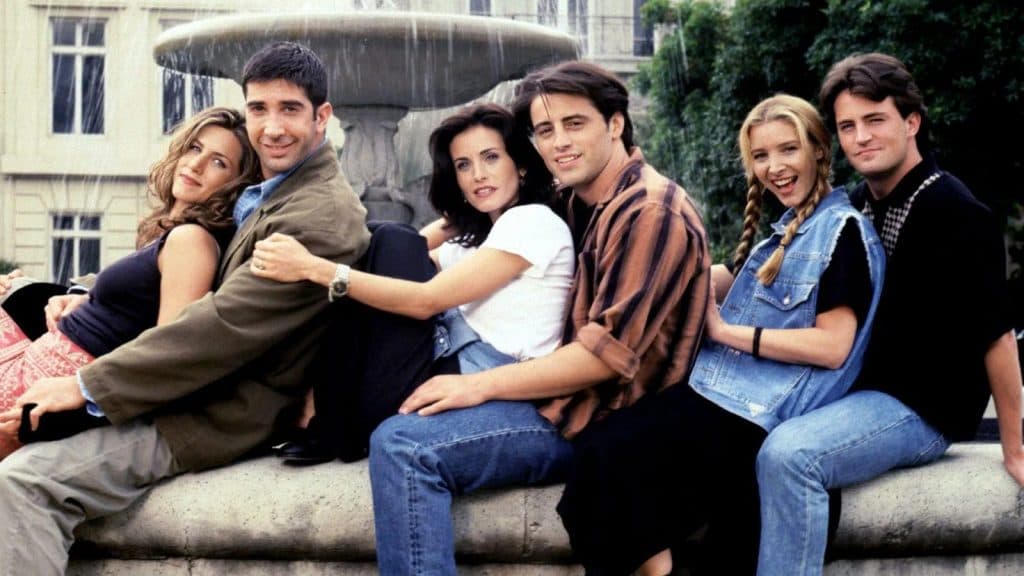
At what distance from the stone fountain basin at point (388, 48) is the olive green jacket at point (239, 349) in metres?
3.47

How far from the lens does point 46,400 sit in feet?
10.6

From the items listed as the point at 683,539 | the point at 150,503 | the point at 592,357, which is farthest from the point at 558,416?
the point at 150,503

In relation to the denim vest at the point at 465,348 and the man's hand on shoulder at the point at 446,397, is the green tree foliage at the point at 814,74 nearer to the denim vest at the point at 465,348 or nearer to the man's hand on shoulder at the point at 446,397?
the denim vest at the point at 465,348

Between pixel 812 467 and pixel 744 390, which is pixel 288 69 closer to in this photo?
pixel 744 390

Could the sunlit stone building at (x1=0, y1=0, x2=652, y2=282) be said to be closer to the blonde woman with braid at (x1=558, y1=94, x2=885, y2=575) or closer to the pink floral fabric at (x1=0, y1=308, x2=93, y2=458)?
the blonde woman with braid at (x1=558, y1=94, x2=885, y2=575)

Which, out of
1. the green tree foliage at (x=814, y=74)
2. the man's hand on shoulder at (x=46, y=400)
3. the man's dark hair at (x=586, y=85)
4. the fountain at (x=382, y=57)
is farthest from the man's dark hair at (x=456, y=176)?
the green tree foliage at (x=814, y=74)

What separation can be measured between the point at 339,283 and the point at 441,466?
1.80ft

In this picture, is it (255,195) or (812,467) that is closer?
(812,467)

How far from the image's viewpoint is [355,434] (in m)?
3.33

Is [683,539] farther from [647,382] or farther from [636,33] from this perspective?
[636,33]

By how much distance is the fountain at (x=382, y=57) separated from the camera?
22.5ft

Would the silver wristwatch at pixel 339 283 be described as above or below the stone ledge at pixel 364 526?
above

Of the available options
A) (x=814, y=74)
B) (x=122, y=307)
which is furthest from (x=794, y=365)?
(x=814, y=74)

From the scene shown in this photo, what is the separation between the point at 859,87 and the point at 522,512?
149 cm
